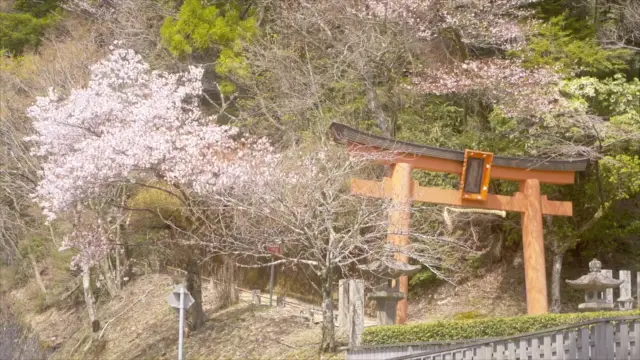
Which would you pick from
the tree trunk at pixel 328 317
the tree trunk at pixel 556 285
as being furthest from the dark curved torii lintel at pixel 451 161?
the tree trunk at pixel 328 317

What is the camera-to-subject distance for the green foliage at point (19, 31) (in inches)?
1368

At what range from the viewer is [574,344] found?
1014cm

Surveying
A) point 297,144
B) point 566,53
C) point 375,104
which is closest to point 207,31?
point 297,144

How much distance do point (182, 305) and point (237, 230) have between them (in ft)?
20.1

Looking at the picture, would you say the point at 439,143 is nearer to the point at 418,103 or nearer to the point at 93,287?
the point at 418,103

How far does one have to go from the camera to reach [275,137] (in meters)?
26.1

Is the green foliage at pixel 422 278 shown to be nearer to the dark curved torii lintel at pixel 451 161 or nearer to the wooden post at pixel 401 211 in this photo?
the wooden post at pixel 401 211

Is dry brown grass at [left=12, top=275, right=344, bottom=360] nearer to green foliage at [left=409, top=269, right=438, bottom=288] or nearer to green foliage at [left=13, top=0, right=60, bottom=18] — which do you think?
green foliage at [left=409, top=269, right=438, bottom=288]

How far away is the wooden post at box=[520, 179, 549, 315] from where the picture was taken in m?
20.4

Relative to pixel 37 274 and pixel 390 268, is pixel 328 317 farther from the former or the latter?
pixel 37 274

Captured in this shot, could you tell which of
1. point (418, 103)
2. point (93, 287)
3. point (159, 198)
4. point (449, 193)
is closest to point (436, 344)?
point (449, 193)

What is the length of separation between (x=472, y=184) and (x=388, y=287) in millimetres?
4195

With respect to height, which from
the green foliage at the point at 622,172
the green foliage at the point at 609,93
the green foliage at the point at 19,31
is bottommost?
the green foliage at the point at 622,172

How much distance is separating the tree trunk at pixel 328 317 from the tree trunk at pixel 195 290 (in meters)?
5.32
